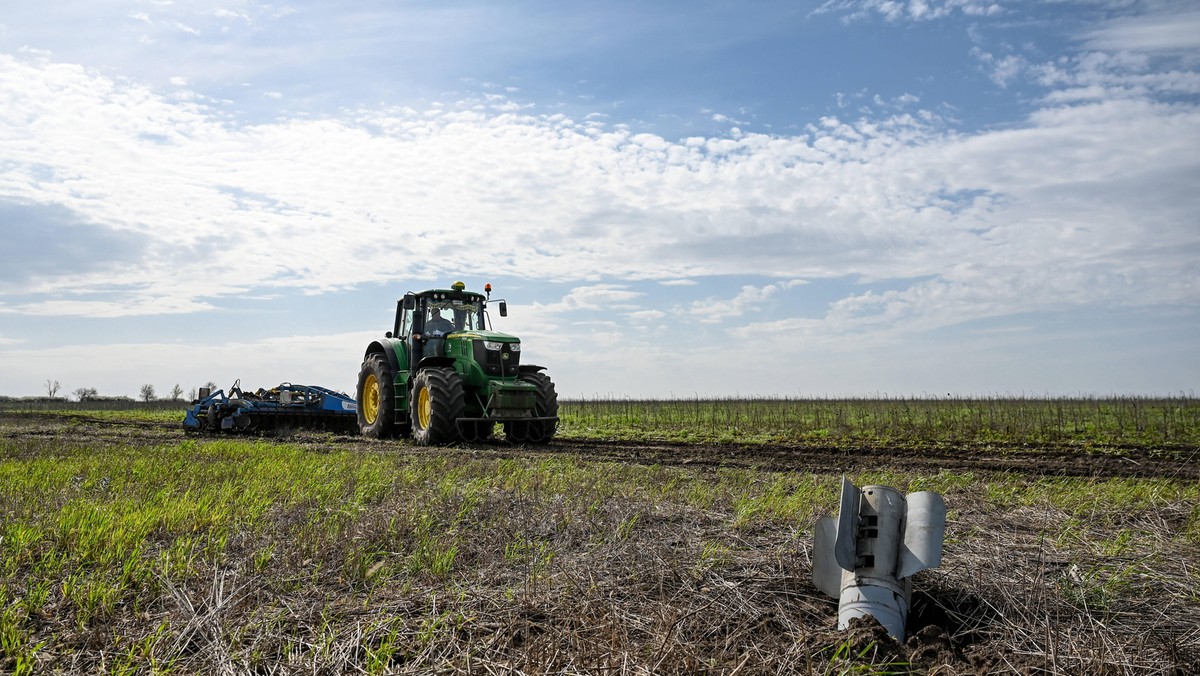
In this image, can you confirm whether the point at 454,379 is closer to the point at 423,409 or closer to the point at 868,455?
the point at 423,409

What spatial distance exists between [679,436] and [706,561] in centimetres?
1400

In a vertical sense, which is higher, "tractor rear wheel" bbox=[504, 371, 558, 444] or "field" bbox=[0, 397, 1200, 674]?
"tractor rear wheel" bbox=[504, 371, 558, 444]

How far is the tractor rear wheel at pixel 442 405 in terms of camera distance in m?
13.8

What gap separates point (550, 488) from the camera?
23.4 ft

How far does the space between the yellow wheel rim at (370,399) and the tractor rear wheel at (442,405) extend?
3183 millimetres

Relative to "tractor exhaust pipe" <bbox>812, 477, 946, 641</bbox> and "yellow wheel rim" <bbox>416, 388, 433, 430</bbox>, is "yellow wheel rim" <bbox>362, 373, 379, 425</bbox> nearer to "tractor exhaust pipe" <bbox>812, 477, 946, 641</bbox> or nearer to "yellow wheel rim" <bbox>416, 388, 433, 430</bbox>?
"yellow wheel rim" <bbox>416, 388, 433, 430</bbox>

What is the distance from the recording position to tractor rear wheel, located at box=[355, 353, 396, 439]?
15.7 metres

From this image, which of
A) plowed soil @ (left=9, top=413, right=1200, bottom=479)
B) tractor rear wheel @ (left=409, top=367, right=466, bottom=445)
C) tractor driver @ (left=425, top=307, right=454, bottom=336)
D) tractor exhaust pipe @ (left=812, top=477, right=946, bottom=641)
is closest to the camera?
tractor exhaust pipe @ (left=812, top=477, right=946, bottom=641)

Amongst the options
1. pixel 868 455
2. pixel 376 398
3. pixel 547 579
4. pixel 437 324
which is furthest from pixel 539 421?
pixel 547 579

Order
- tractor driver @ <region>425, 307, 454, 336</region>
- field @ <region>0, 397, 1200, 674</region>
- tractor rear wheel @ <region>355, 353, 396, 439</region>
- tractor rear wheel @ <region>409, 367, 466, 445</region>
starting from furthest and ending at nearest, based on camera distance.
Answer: tractor rear wheel @ <region>355, 353, 396, 439</region>
tractor driver @ <region>425, 307, 454, 336</region>
tractor rear wheel @ <region>409, 367, 466, 445</region>
field @ <region>0, 397, 1200, 674</region>

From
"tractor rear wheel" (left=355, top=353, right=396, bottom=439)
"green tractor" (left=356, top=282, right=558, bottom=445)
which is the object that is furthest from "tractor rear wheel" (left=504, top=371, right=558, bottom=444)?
"tractor rear wheel" (left=355, top=353, right=396, bottom=439)

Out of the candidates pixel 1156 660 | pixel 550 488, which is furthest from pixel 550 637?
pixel 550 488

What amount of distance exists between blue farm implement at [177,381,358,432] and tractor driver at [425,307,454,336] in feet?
11.1

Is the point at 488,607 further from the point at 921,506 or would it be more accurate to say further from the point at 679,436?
the point at 679,436
